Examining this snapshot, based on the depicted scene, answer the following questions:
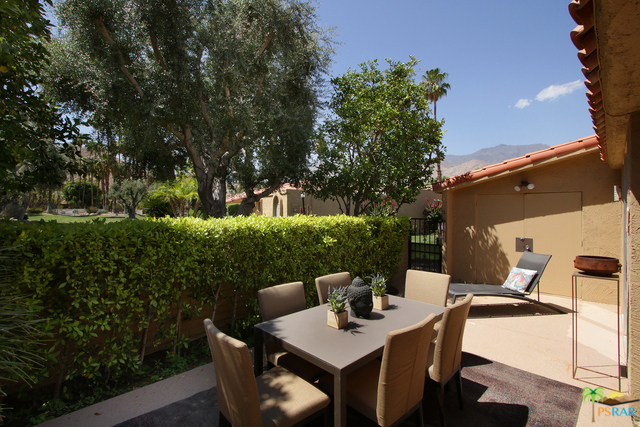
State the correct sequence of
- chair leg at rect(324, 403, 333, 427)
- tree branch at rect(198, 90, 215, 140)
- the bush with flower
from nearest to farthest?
chair leg at rect(324, 403, 333, 427), the bush with flower, tree branch at rect(198, 90, 215, 140)

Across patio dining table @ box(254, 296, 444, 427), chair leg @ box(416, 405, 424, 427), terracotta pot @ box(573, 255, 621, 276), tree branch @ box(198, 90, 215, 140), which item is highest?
tree branch @ box(198, 90, 215, 140)

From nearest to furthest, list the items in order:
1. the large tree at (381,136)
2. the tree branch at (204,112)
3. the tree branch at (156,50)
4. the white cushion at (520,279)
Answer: the white cushion at (520,279) < the large tree at (381,136) < the tree branch at (156,50) < the tree branch at (204,112)

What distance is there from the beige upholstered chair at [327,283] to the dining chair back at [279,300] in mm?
292

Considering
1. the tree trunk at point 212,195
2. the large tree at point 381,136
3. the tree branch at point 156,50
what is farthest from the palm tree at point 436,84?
the tree branch at point 156,50

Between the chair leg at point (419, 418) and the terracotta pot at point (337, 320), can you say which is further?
the terracotta pot at point (337, 320)

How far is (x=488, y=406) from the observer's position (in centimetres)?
309

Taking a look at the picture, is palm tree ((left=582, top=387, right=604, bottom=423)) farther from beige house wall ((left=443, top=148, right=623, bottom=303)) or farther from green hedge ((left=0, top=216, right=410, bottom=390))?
beige house wall ((left=443, top=148, right=623, bottom=303))

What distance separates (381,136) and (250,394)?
290 inches

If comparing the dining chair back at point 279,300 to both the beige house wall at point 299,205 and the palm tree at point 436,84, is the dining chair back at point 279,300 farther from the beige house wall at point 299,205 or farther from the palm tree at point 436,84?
the palm tree at point 436,84

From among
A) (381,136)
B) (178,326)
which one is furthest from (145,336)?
(381,136)

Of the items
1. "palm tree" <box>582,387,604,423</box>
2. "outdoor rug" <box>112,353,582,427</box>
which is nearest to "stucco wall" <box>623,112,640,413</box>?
"palm tree" <box>582,387,604,423</box>

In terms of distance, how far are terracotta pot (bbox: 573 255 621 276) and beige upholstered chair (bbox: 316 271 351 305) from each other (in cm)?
287

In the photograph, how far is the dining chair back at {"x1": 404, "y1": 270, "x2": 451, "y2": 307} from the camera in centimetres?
415

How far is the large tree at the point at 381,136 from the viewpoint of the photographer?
7926 mm
